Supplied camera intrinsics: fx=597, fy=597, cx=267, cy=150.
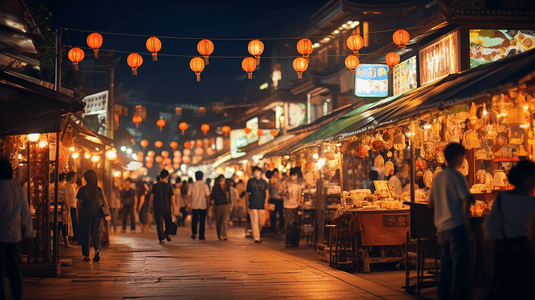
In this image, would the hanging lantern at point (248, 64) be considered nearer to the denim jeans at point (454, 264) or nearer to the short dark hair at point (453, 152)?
the short dark hair at point (453, 152)

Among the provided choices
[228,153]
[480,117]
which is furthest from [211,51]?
[228,153]

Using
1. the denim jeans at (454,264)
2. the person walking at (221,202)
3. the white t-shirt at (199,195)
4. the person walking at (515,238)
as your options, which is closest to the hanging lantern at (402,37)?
the person walking at (221,202)

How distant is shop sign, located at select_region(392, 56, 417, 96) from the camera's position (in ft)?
54.6

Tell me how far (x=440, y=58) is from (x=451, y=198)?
27.1 ft

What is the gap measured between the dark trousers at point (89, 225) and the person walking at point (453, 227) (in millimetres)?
8124

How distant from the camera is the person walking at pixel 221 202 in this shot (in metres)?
18.3

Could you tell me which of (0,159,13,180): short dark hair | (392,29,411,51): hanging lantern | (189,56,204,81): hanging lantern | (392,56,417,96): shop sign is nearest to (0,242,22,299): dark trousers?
(0,159,13,180): short dark hair

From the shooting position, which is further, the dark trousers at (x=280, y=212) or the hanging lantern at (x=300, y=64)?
the dark trousers at (x=280, y=212)

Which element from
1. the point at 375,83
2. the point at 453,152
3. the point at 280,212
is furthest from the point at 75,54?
the point at 453,152

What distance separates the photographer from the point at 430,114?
956cm

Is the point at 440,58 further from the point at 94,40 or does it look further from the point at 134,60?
the point at 94,40

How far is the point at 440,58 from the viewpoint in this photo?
14.4 metres

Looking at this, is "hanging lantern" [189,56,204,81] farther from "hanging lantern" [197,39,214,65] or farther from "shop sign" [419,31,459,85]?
"shop sign" [419,31,459,85]

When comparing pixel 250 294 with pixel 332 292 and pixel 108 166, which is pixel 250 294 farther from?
pixel 108 166
